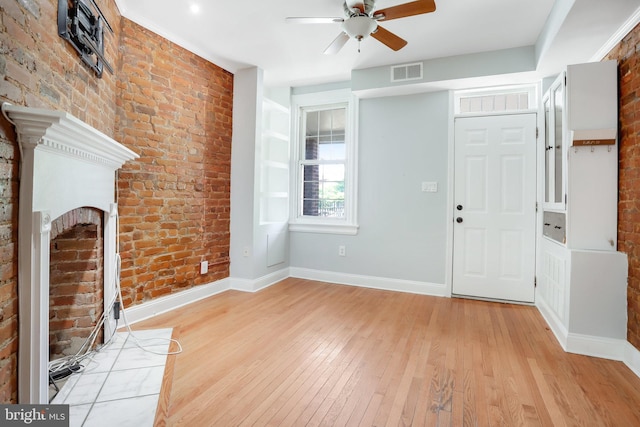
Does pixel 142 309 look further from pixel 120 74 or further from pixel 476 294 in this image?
pixel 476 294

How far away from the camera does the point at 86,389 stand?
1736 mm

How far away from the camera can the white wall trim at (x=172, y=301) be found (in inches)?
107

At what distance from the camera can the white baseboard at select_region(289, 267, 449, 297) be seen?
3.69m

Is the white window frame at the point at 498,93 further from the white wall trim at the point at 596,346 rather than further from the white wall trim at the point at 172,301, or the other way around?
the white wall trim at the point at 172,301

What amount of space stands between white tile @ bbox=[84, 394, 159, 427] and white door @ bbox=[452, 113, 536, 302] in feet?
10.3

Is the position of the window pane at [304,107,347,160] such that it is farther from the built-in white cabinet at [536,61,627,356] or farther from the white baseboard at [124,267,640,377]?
the built-in white cabinet at [536,61,627,356]

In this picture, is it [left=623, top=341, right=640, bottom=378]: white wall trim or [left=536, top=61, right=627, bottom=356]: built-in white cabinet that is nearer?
[left=623, top=341, right=640, bottom=378]: white wall trim

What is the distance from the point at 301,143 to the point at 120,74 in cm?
232

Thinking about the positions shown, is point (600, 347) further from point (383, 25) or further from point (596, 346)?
point (383, 25)

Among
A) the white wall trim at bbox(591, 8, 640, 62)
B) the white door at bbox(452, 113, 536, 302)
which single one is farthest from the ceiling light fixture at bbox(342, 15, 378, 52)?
the white door at bbox(452, 113, 536, 302)

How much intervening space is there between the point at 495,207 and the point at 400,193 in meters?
1.02

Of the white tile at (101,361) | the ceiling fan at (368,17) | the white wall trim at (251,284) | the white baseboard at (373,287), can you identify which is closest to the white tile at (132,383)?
the white tile at (101,361)

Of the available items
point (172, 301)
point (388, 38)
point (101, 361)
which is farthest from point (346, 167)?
point (101, 361)

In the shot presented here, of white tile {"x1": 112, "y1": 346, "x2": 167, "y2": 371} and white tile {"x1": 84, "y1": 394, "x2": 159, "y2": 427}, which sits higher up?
white tile {"x1": 112, "y1": 346, "x2": 167, "y2": 371}
